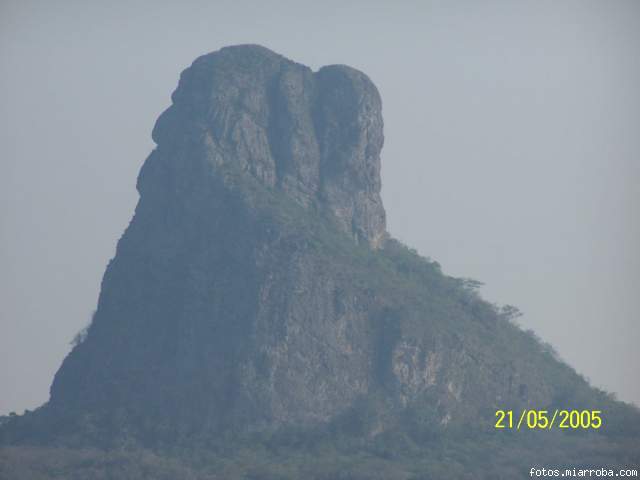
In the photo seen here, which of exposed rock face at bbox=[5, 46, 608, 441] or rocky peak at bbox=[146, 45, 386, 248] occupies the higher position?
rocky peak at bbox=[146, 45, 386, 248]

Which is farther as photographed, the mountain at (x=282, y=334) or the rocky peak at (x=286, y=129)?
the rocky peak at (x=286, y=129)

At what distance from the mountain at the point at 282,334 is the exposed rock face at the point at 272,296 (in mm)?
94

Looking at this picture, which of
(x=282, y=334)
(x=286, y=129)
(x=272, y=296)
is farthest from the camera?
(x=286, y=129)

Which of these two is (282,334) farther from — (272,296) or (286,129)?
(286,129)

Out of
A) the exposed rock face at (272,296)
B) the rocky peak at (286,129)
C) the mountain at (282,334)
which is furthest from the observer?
the rocky peak at (286,129)

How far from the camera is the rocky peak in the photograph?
10725 centimetres

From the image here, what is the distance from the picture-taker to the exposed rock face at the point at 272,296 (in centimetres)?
9906

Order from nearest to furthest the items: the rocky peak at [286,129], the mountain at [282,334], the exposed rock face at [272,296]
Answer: the mountain at [282,334], the exposed rock face at [272,296], the rocky peak at [286,129]

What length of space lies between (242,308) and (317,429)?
6829 millimetres

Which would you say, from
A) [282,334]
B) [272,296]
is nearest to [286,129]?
[272,296]

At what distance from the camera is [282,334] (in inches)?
3922

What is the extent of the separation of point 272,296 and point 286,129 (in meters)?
11.9

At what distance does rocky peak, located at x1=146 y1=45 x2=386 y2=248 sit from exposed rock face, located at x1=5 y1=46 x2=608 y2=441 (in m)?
0.08

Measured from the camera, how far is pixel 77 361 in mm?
105188
